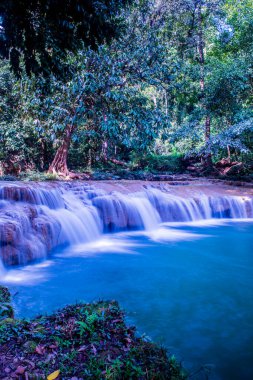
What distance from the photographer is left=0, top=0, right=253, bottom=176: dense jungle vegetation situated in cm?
1347

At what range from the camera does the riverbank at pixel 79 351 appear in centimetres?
226

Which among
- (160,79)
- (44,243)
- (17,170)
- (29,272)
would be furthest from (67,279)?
(17,170)

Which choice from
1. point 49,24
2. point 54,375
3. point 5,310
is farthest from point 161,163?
point 54,375

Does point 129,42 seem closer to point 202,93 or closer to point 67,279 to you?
point 202,93

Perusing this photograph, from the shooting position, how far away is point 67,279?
598 cm

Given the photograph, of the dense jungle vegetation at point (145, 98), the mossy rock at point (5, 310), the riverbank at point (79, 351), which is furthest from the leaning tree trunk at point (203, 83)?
the riverbank at point (79, 351)

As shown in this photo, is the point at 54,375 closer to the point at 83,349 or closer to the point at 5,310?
the point at 83,349

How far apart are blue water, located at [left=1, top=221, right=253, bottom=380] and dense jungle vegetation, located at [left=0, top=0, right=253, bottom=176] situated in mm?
5287

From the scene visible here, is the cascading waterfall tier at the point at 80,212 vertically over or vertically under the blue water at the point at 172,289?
over

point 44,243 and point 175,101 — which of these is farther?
point 175,101

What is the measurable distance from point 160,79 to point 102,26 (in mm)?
11305

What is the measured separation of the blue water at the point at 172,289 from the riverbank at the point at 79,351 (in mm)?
1006

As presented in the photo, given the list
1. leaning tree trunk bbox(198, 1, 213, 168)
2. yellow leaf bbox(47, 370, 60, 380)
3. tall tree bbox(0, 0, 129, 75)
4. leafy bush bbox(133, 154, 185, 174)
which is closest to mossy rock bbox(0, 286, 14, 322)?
yellow leaf bbox(47, 370, 60, 380)

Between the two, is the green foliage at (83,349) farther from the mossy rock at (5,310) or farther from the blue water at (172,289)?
the blue water at (172,289)
